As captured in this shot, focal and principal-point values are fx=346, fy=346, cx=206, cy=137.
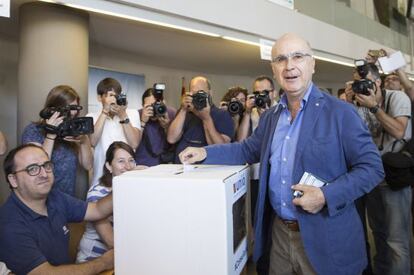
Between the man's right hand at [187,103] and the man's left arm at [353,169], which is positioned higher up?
the man's right hand at [187,103]

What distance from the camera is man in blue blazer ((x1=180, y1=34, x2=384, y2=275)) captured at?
40.8 inches

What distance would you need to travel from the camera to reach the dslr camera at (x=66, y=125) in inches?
66.9

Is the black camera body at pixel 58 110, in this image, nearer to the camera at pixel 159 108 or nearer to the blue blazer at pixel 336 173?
the camera at pixel 159 108

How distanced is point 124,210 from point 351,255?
0.73 metres

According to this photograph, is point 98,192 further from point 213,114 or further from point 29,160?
point 213,114

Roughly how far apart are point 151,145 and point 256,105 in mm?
698

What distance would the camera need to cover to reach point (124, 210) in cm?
93

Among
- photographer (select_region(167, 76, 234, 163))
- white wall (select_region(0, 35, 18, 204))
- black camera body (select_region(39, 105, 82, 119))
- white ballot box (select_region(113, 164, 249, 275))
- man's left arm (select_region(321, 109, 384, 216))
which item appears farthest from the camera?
white wall (select_region(0, 35, 18, 204))

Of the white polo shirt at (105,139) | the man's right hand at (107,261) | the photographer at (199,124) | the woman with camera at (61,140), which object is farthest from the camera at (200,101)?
the man's right hand at (107,261)

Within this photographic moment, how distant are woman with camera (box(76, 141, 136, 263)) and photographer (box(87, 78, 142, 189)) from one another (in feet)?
0.99

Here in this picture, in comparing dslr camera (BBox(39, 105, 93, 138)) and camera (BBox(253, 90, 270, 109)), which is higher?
camera (BBox(253, 90, 270, 109))

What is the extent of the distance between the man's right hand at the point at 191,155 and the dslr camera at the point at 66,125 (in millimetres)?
731

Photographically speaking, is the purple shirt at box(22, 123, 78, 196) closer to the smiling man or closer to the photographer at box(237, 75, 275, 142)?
the smiling man

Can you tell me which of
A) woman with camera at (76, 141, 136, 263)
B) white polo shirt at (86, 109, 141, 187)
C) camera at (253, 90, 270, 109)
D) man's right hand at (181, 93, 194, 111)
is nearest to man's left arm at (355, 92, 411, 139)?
camera at (253, 90, 270, 109)
